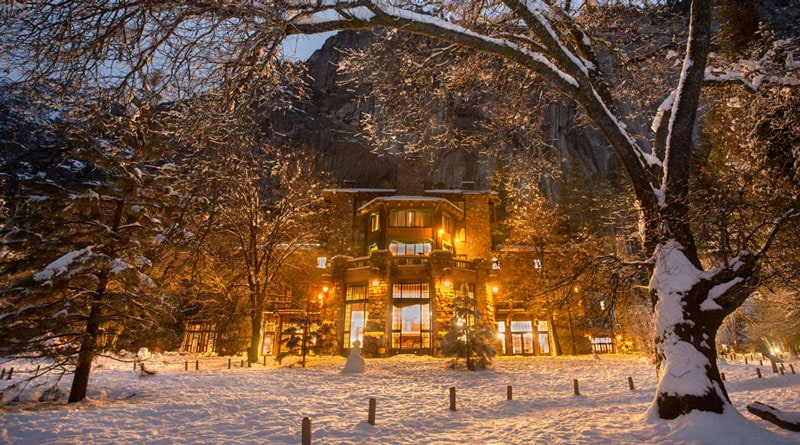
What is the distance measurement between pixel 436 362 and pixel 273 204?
41.0ft

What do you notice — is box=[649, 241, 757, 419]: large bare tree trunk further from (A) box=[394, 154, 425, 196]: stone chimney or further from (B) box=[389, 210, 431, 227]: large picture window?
(A) box=[394, 154, 425, 196]: stone chimney

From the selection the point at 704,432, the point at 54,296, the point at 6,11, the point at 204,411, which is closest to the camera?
the point at 6,11

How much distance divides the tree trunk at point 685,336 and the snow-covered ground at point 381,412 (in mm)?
291

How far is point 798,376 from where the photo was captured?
12969 millimetres

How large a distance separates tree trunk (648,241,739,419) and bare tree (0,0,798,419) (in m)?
0.02

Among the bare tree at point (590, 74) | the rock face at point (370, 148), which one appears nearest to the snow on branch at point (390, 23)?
the bare tree at point (590, 74)

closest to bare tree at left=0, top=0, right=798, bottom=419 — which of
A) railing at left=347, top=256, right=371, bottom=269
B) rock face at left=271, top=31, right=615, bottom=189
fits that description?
railing at left=347, top=256, right=371, bottom=269

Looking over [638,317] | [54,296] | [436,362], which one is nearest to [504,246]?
[638,317]

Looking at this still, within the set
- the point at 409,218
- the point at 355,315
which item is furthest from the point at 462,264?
the point at 355,315

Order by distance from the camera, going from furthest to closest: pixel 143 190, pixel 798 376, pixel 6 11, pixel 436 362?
pixel 436 362, pixel 798 376, pixel 143 190, pixel 6 11

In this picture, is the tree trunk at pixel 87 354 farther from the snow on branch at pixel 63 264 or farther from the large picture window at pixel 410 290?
the large picture window at pixel 410 290

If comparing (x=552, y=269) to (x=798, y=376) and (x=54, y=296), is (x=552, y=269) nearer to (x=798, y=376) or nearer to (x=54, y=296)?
(x=798, y=376)

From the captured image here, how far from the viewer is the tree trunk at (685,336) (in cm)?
583

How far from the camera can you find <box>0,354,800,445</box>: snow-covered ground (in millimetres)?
6250
